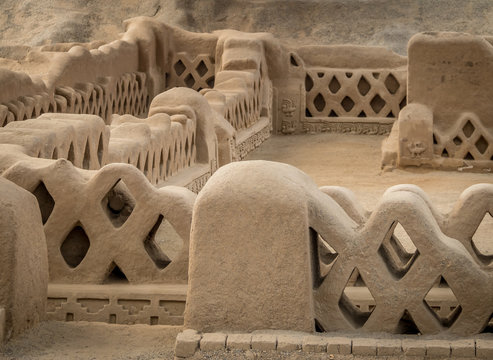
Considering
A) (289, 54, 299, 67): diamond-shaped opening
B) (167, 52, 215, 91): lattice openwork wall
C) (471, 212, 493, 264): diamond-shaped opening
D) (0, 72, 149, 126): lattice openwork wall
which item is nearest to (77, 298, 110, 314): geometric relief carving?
(471, 212, 493, 264): diamond-shaped opening

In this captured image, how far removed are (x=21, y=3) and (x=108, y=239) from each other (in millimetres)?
13758

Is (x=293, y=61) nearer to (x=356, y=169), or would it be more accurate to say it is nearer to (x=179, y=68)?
(x=179, y=68)

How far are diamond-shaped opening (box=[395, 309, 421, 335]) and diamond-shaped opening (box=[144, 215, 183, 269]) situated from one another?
1257mm

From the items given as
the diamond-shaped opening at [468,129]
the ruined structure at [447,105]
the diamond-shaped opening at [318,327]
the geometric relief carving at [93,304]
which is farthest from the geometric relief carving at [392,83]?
the diamond-shaped opening at [318,327]

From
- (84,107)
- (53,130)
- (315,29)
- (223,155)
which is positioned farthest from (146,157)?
(315,29)

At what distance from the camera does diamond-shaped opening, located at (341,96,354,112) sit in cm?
1503

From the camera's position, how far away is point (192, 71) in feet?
49.0

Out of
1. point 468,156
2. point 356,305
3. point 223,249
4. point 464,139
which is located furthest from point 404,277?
point 468,156

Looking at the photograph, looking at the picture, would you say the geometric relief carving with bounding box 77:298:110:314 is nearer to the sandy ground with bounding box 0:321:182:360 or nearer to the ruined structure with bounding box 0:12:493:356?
the ruined structure with bounding box 0:12:493:356

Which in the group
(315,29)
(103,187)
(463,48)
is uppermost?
(103,187)

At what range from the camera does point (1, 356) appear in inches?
154

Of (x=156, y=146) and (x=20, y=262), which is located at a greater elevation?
(x=20, y=262)

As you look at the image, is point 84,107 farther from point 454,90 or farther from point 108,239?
Answer: point 108,239

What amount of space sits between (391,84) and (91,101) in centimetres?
544
